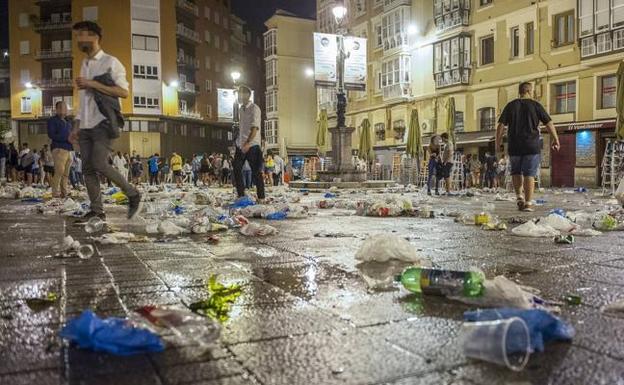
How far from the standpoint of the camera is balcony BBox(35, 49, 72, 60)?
58875 mm

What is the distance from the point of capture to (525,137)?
30.4 ft

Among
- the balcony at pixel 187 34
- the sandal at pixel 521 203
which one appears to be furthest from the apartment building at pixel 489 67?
the balcony at pixel 187 34

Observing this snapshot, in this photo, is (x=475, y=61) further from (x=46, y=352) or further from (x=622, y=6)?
(x=46, y=352)

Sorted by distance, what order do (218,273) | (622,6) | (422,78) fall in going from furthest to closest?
(422,78), (622,6), (218,273)

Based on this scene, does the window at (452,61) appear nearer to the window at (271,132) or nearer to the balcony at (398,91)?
the balcony at (398,91)

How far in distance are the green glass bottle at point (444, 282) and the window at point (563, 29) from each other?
29.6m

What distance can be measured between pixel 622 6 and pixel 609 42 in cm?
166

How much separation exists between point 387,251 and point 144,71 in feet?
188

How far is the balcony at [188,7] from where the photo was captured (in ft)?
203

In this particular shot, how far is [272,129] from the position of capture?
195ft

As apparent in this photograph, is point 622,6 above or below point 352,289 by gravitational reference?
above

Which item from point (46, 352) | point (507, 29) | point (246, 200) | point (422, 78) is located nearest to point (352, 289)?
point (46, 352)

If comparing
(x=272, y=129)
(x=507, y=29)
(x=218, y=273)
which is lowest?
(x=218, y=273)

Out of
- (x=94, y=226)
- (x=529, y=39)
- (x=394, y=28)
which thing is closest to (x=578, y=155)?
(x=529, y=39)
